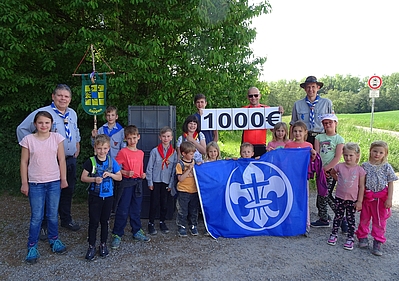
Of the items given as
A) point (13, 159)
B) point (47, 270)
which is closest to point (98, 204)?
point (47, 270)

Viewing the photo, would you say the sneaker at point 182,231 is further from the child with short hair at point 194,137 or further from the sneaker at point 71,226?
the sneaker at point 71,226

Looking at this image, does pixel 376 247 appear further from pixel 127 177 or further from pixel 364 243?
pixel 127 177

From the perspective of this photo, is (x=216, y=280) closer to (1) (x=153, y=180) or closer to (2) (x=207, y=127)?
(1) (x=153, y=180)

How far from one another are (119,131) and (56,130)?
103 cm

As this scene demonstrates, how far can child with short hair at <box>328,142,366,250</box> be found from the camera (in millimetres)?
4285

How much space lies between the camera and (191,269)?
148 inches

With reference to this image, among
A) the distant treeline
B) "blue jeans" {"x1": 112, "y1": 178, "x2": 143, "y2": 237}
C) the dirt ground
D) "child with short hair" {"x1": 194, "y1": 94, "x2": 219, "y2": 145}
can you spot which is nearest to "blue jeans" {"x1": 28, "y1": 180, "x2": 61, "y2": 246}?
the dirt ground

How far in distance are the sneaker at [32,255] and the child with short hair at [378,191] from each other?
434cm

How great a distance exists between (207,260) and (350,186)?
7.14 ft

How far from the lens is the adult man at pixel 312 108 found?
507 centimetres

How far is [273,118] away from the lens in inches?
→ 209

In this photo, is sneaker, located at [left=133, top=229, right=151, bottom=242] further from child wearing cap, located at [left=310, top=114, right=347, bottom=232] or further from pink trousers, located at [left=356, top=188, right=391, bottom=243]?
pink trousers, located at [left=356, top=188, right=391, bottom=243]

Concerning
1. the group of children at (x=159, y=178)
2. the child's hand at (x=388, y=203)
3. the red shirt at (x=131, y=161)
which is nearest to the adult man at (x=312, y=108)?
the group of children at (x=159, y=178)

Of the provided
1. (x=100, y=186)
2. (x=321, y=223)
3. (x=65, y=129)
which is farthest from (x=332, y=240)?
(x=65, y=129)
